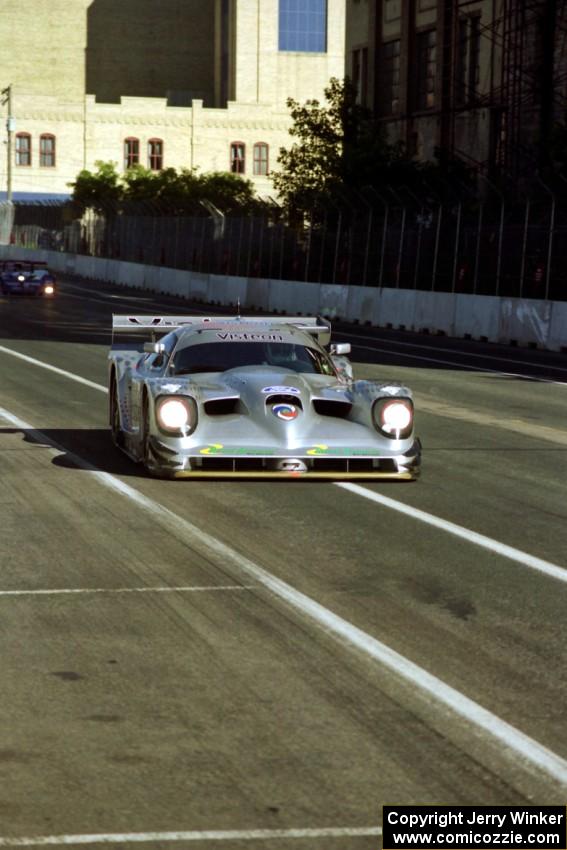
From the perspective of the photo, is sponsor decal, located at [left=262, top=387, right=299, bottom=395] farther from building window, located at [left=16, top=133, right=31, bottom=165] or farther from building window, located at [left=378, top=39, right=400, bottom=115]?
building window, located at [left=16, top=133, right=31, bottom=165]

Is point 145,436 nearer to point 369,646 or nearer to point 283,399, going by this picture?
point 283,399

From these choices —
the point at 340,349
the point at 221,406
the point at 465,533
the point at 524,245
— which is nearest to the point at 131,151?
the point at 524,245

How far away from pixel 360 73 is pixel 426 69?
23.1ft

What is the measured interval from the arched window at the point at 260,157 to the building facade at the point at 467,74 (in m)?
47.8

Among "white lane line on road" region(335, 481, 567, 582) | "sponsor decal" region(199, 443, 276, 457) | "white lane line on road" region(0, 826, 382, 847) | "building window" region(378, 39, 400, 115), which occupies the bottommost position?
"white lane line on road" region(335, 481, 567, 582)

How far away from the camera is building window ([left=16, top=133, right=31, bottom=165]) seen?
374 ft

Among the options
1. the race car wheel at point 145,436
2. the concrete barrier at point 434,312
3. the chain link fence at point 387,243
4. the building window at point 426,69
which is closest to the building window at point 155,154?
the chain link fence at point 387,243

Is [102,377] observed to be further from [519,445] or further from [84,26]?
[84,26]

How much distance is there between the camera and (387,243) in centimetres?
4584

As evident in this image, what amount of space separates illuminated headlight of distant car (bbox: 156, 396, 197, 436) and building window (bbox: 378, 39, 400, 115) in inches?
2133

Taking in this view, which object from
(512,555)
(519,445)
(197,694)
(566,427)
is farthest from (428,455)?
(197,694)

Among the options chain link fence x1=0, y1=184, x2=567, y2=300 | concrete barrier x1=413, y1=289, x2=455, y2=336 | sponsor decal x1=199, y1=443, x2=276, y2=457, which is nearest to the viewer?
sponsor decal x1=199, y1=443, x2=276, y2=457

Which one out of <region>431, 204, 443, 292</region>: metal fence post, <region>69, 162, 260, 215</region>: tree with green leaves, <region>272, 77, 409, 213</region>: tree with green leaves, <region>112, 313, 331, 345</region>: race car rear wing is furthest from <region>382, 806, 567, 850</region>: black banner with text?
<region>69, 162, 260, 215</region>: tree with green leaves

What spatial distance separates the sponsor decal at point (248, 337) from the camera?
14312 mm
